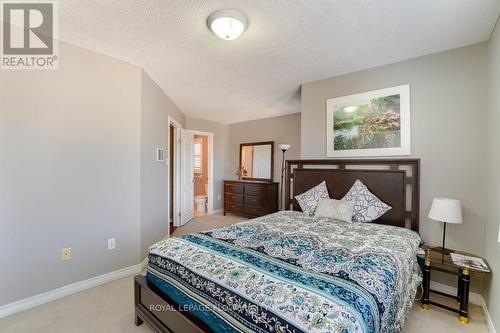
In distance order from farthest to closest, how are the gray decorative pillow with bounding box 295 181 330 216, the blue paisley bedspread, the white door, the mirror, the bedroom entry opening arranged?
the mirror → the white door → the bedroom entry opening → the gray decorative pillow with bounding box 295 181 330 216 → the blue paisley bedspread

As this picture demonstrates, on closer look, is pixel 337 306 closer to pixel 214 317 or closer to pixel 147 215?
pixel 214 317

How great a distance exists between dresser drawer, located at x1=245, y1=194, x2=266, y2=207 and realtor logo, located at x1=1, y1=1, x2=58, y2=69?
12.7 ft

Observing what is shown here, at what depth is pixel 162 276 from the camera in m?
1.63

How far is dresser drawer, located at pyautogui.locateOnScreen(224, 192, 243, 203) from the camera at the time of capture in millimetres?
5336

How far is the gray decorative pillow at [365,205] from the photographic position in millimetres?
2514

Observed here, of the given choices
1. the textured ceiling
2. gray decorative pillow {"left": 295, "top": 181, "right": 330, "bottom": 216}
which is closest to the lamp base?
gray decorative pillow {"left": 295, "top": 181, "right": 330, "bottom": 216}

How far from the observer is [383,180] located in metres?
2.60

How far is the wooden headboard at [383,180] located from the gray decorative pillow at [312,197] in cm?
9

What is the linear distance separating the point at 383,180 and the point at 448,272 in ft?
3.32

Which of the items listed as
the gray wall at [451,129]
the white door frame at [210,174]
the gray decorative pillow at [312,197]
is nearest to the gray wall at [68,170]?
the gray decorative pillow at [312,197]

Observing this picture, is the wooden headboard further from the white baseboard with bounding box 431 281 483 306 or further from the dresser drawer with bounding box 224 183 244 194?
the dresser drawer with bounding box 224 183 244 194

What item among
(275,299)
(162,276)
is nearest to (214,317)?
(275,299)

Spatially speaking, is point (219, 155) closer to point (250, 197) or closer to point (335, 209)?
point (250, 197)

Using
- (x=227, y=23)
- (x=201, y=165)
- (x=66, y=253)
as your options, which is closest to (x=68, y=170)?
(x=66, y=253)
